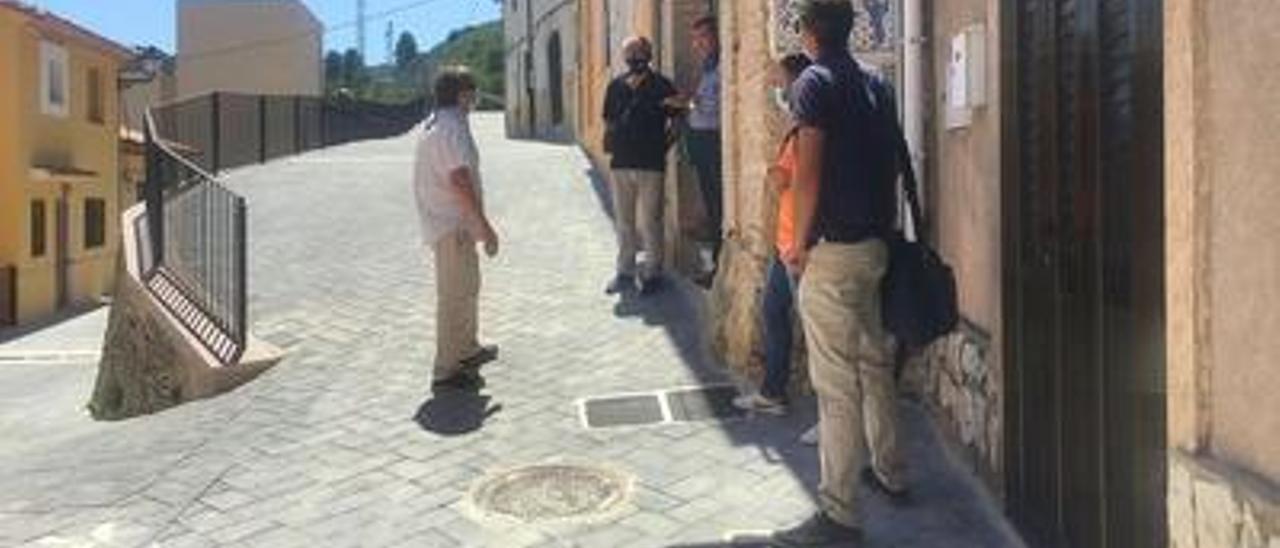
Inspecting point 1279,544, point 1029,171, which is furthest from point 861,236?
point 1279,544

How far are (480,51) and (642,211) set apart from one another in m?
63.9

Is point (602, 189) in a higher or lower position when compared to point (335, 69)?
lower

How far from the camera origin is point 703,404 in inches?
302

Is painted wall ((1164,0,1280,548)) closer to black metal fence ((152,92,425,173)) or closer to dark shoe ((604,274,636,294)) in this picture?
dark shoe ((604,274,636,294))

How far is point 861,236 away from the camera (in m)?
5.23

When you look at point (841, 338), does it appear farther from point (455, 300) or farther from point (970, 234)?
point (455, 300)

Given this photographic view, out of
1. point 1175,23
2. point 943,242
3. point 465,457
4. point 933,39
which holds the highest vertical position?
point 933,39

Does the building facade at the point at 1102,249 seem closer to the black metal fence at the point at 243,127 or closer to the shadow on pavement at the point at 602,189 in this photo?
the shadow on pavement at the point at 602,189

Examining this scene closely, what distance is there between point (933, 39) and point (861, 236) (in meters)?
1.85

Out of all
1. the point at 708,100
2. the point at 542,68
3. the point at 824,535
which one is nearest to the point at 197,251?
the point at 708,100

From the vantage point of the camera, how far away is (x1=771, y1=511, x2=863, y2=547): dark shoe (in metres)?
5.38

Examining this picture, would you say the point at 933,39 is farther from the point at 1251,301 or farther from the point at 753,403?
the point at 1251,301

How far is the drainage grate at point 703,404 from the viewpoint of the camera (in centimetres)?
746

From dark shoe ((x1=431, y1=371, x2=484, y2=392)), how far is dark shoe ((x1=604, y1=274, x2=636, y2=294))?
2.35 meters
